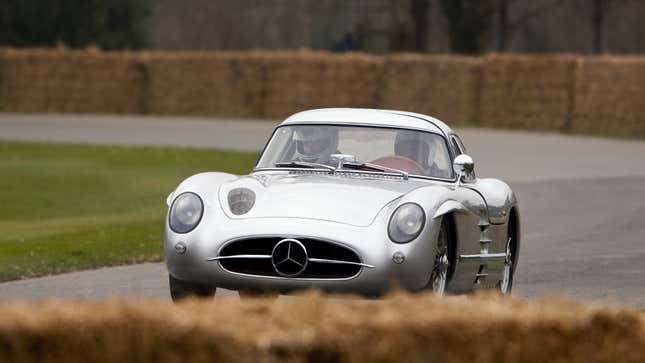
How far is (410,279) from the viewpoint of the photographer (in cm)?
863

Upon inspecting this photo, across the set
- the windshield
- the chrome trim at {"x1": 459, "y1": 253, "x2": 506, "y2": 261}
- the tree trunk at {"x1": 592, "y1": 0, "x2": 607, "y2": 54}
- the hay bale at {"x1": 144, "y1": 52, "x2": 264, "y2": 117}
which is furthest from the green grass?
the tree trunk at {"x1": 592, "y1": 0, "x2": 607, "y2": 54}

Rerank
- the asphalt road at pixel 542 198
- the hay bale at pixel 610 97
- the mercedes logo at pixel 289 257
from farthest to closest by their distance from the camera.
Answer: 1. the hay bale at pixel 610 97
2. the asphalt road at pixel 542 198
3. the mercedes logo at pixel 289 257

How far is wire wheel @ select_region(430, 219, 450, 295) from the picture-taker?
889 cm

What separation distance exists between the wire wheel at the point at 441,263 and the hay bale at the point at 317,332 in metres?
4.35

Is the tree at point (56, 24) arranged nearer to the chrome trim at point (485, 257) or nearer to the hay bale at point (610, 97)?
the hay bale at point (610, 97)

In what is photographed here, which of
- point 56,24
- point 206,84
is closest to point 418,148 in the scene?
Result: point 206,84

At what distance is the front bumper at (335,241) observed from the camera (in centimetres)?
852

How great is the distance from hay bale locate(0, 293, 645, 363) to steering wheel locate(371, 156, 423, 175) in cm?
556

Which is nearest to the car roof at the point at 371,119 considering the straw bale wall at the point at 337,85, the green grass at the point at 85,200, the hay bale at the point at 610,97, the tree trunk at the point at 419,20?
the green grass at the point at 85,200

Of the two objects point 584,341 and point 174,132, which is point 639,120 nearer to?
point 174,132

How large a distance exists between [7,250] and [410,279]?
5.71m

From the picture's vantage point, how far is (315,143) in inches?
403

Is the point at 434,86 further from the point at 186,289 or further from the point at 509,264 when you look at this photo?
the point at 186,289

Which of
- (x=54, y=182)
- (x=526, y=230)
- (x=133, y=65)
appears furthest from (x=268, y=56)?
(x=526, y=230)
